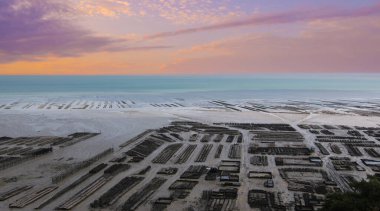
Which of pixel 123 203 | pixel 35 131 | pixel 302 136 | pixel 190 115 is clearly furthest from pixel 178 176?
pixel 190 115

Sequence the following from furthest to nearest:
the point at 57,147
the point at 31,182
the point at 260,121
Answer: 1. the point at 260,121
2. the point at 57,147
3. the point at 31,182

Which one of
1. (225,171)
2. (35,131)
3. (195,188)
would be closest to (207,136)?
(225,171)

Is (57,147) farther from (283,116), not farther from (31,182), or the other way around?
(283,116)

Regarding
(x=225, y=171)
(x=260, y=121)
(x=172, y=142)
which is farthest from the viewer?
(x=260, y=121)

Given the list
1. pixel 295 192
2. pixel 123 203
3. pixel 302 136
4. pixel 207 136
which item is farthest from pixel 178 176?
pixel 302 136

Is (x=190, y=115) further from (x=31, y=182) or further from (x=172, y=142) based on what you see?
(x=31, y=182)

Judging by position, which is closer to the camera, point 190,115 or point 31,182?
point 31,182

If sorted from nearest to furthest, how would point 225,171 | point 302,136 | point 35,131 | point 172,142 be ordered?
point 225,171, point 172,142, point 302,136, point 35,131

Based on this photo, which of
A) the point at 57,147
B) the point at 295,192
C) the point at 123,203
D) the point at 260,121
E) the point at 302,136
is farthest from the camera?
the point at 260,121

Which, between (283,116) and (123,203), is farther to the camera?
(283,116)
